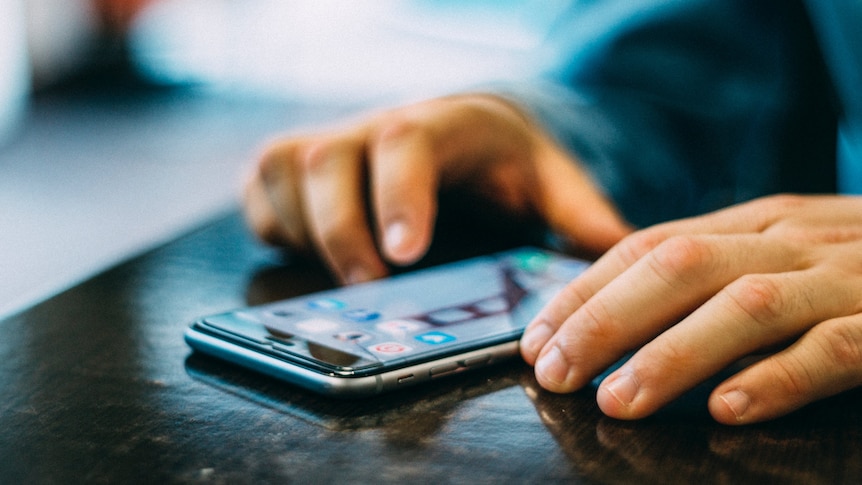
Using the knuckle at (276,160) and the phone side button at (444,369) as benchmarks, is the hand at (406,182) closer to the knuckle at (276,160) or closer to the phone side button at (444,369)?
the knuckle at (276,160)

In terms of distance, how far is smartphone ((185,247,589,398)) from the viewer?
12.2 inches

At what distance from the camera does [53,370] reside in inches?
13.5

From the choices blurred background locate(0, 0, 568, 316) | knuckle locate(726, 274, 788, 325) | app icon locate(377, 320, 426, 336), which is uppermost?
knuckle locate(726, 274, 788, 325)

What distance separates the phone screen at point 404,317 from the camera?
1.07 ft

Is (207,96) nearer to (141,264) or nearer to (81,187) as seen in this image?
(81,187)

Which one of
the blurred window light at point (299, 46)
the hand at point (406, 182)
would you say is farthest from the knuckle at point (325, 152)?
the blurred window light at point (299, 46)

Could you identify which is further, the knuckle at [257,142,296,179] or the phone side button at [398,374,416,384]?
the knuckle at [257,142,296,179]

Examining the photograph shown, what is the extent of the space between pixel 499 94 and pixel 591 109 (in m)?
0.09

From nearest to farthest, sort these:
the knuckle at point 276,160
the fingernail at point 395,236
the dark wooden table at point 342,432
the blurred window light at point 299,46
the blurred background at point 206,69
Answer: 1. the dark wooden table at point 342,432
2. the fingernail at point 395,236
3. the knuckle at point 276,160
4. the blurred background at point 206,69
5. the blurred window light at point 299,46

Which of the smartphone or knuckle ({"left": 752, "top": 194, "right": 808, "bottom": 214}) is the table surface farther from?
knuckle ({"left": 752, "top": 194, "right": 808, "bottom": 214})

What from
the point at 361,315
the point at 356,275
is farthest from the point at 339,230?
the point at 361,315

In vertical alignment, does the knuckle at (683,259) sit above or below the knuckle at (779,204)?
above

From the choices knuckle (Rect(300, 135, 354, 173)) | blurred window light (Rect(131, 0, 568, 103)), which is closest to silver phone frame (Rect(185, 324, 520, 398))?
knuckle (Rect(300, 135, 354, 173))

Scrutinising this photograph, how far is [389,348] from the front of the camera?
333 mm
